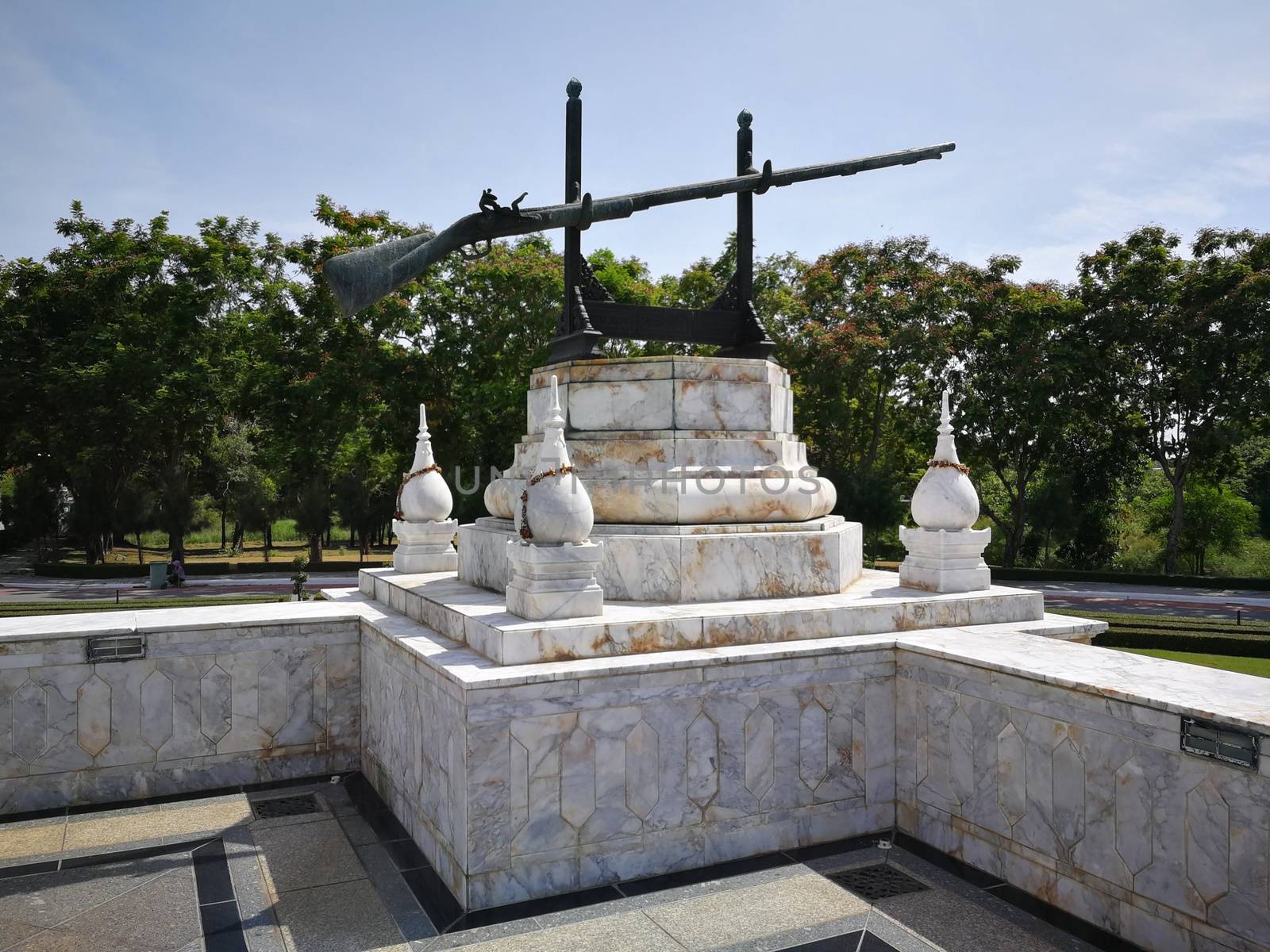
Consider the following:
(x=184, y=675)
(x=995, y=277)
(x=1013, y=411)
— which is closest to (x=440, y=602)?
(x=184, y=675)

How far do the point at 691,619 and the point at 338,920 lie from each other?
2.70 m

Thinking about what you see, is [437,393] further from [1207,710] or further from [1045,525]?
[1207,710]

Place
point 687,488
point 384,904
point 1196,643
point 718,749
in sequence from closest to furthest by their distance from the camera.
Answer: point 384,904 < point 718,749 < point 687,488 < point 1196,643

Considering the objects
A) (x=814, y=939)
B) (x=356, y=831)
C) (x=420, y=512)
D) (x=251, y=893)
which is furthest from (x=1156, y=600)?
(x=251, y=893)

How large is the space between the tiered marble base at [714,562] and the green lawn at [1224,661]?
20.9 feet

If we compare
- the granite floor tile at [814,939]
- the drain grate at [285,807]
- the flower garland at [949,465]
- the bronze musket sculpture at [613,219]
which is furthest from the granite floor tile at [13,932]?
the flower garland at [949,465]

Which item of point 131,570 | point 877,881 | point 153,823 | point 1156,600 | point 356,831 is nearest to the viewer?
point 877,881

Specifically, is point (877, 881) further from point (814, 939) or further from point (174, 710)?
point (174, 710)

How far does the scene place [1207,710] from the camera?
13.5ft

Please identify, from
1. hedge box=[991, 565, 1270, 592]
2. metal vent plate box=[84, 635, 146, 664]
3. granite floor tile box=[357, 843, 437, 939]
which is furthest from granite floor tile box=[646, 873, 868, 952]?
hedge box=[991, 565, 1270, 592]

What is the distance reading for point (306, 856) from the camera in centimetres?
565

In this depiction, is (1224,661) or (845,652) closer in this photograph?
(845,652)

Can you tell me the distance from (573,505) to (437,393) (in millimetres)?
21750

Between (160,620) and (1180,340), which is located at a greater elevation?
(1180,340)
